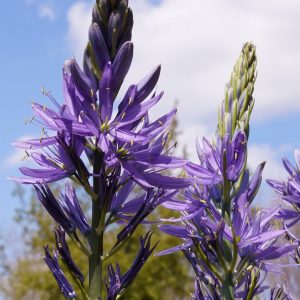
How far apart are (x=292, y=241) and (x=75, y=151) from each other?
146 cm

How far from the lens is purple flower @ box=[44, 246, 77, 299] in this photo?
2770 mm

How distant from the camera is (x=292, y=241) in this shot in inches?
146

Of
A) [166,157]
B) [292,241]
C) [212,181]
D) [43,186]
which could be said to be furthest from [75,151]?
[292,241]

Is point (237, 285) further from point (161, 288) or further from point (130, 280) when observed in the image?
point (161, 288)

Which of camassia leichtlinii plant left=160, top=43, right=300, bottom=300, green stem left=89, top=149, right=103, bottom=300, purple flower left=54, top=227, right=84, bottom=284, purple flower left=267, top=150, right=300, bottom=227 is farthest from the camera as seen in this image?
purple flower left=267, top=150, right=300, bottom=227

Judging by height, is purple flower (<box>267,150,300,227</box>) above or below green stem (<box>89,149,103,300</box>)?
above

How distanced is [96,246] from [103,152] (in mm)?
369

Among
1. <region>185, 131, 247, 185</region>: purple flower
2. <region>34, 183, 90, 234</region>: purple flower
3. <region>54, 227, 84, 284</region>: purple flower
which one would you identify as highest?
<region>185, 131, 247, 185</region>: purple flower

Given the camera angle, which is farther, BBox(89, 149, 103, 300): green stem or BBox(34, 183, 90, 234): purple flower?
BBox(34, 183, 90, 234): purple flower

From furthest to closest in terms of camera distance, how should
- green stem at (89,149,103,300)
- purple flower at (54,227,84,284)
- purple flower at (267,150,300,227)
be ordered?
purple flower at (267,150,300,227) → purple flower at (54,227,84,284) → green stem at (89,149,103,300)

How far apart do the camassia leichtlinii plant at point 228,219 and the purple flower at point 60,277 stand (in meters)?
0.61

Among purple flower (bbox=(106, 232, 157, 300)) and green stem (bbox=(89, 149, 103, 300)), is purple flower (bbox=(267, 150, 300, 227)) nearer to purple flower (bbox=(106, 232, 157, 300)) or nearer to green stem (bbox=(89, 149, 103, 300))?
purple flower (bbox=(106, 232, 157, 300))

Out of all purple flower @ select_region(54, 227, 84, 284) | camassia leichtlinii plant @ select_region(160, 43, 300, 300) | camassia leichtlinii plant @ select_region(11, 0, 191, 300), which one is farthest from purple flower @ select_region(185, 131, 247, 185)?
purple flower @ select_region(54, 227, 84, 284)

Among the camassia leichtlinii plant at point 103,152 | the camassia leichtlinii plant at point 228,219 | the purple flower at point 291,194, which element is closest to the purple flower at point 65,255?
the camassia leichtlinii plant at point 103,152
